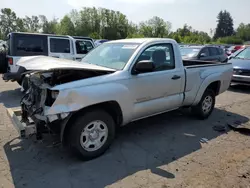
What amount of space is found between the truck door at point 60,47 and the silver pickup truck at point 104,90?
468 centimetres

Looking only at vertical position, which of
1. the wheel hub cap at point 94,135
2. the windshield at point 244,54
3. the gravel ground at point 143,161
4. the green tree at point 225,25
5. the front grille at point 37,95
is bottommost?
the gravel ground at point 143,161

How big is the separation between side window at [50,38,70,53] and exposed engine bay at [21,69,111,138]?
534cm

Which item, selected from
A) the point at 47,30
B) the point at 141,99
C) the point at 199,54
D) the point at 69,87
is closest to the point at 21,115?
the point at 69,87

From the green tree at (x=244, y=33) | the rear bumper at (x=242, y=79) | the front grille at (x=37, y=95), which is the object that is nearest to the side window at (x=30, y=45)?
the front grille at (x=37, y=95)

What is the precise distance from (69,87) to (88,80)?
1.10ft

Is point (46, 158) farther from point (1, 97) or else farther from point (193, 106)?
point (1, 97)

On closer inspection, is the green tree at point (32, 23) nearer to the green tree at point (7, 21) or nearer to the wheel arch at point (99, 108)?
the green tree at point (7, 21)

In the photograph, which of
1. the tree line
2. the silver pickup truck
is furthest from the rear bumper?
the tree line

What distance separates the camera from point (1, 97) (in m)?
7.90

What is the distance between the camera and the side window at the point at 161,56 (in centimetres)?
469

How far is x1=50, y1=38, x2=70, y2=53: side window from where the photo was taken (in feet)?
31.1

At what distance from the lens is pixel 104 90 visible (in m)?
3.80

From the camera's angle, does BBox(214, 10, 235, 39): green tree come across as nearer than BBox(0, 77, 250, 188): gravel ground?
No

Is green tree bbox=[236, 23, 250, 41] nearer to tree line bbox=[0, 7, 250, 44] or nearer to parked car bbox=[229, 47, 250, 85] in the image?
tree line bbox=[0, 7, 250, 44]
